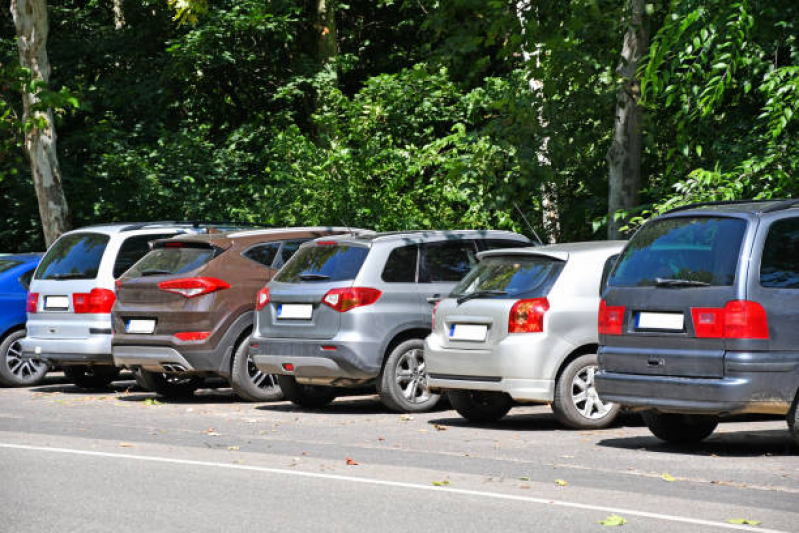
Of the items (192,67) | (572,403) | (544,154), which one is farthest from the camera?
(192,67)

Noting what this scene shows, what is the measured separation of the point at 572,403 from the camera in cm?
1167

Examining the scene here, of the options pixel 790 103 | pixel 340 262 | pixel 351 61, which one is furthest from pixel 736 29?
pixel 351 61

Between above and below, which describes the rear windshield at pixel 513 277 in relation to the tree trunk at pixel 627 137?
below

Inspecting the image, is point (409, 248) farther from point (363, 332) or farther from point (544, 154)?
point (544, 154)

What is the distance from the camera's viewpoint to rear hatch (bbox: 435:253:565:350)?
1171cm

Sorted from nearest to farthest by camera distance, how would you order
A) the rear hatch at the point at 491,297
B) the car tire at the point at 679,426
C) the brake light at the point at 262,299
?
1. the car tire at the point at 679,426
2. the rear hatch at the point at 491,297
3. the brake light at the point at 262,299

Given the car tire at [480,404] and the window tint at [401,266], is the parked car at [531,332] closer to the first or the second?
the car tire at [480,404]

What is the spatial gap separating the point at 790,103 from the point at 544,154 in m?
3.77

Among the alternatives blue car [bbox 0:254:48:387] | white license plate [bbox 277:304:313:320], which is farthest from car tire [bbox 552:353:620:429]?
blue car [bbox 0:254:48:387]

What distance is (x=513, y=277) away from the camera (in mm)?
11977

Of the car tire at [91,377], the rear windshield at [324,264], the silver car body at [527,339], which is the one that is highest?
the rear windshield at [324,264]

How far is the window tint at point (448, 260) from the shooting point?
45.0ft

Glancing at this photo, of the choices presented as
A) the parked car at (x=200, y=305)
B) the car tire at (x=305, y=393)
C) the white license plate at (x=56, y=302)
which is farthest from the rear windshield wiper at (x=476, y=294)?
the white license plate at (x=56, y=302)

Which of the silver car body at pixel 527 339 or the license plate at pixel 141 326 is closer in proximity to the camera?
the silver car body at pixel 527 339
